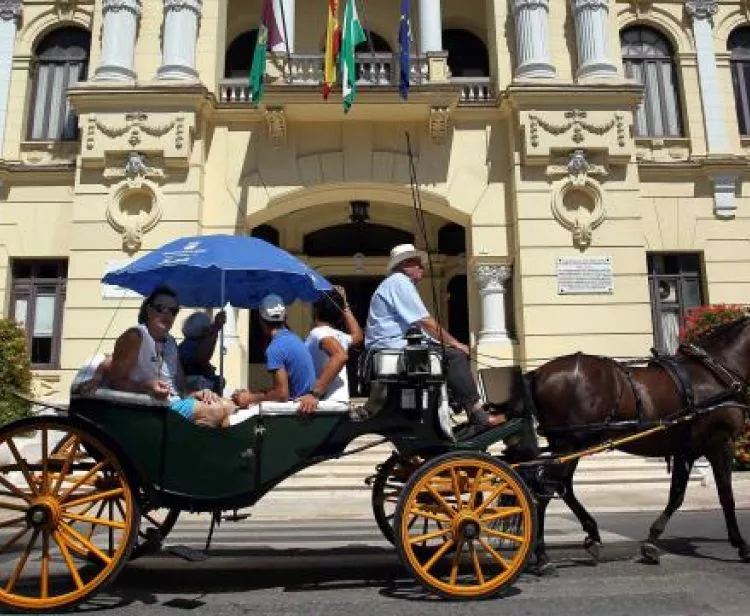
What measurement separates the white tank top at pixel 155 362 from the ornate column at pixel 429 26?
11266 millimetres

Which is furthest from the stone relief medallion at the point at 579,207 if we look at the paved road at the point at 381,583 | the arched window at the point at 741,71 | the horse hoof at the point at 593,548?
the horse hoof at the point at 593,548

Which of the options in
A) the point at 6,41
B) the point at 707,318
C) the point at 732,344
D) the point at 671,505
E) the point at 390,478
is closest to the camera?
the point at 390,478

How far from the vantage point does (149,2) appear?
14.8 m

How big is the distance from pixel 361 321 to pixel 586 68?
24.9ft

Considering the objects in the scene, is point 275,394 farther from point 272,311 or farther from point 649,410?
point 649,410

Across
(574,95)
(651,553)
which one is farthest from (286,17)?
(651,553)

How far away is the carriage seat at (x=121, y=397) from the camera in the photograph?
431 cm

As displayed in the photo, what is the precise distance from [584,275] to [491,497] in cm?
1016

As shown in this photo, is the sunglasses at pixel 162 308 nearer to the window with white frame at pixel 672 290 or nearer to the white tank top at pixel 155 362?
the white tank top at pixel 155 362

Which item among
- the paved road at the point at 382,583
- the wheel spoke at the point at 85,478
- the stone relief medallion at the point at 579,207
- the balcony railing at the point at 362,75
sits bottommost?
the paved road at the point at 382,583

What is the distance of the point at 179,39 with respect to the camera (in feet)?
46.5

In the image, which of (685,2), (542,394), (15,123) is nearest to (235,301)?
(542,394)

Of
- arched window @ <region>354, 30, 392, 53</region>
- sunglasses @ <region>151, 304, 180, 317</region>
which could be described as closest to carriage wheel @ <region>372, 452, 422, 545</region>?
sunglasses @ <region>151, 304, 180, 317</region>

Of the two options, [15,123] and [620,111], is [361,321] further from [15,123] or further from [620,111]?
[15,123]
